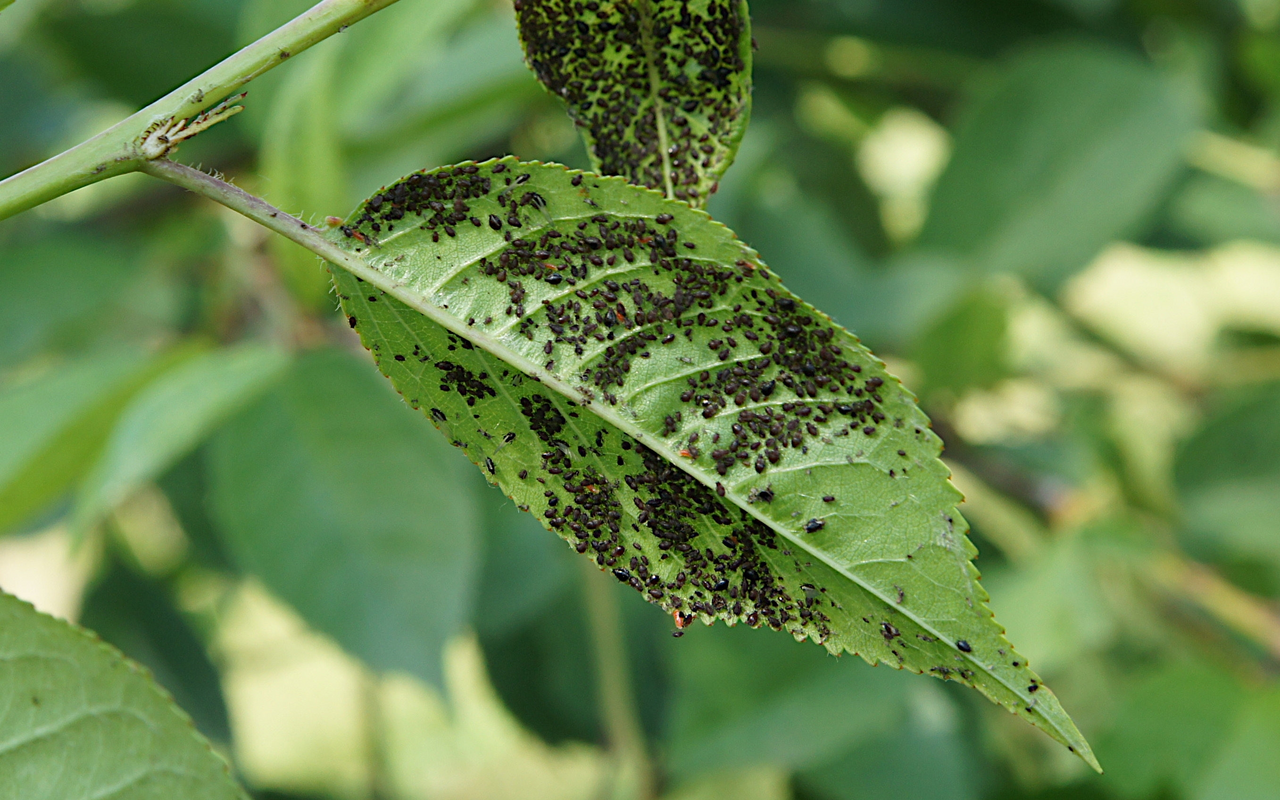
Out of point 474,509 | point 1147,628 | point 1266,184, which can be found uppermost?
point 474,509

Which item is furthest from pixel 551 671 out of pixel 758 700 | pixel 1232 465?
pixel 1232 465

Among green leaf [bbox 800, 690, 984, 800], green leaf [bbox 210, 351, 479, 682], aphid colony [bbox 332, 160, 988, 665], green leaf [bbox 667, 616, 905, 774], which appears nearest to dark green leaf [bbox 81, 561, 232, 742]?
green leaf [bbox 210, 351, 479, 682]

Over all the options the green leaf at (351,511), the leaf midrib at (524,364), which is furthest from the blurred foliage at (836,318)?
the leaf midrib at (524,364)

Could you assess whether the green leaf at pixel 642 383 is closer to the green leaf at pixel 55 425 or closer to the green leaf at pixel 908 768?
the green leaf at pixel 55 425

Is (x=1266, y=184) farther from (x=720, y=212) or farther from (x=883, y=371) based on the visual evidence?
(x=883, y=371)

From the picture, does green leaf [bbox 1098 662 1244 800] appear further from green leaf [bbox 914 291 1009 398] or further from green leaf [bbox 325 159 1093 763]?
green leaf [bbox 325 159 1093 763]

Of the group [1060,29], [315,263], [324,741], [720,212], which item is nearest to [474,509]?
[315,263]
